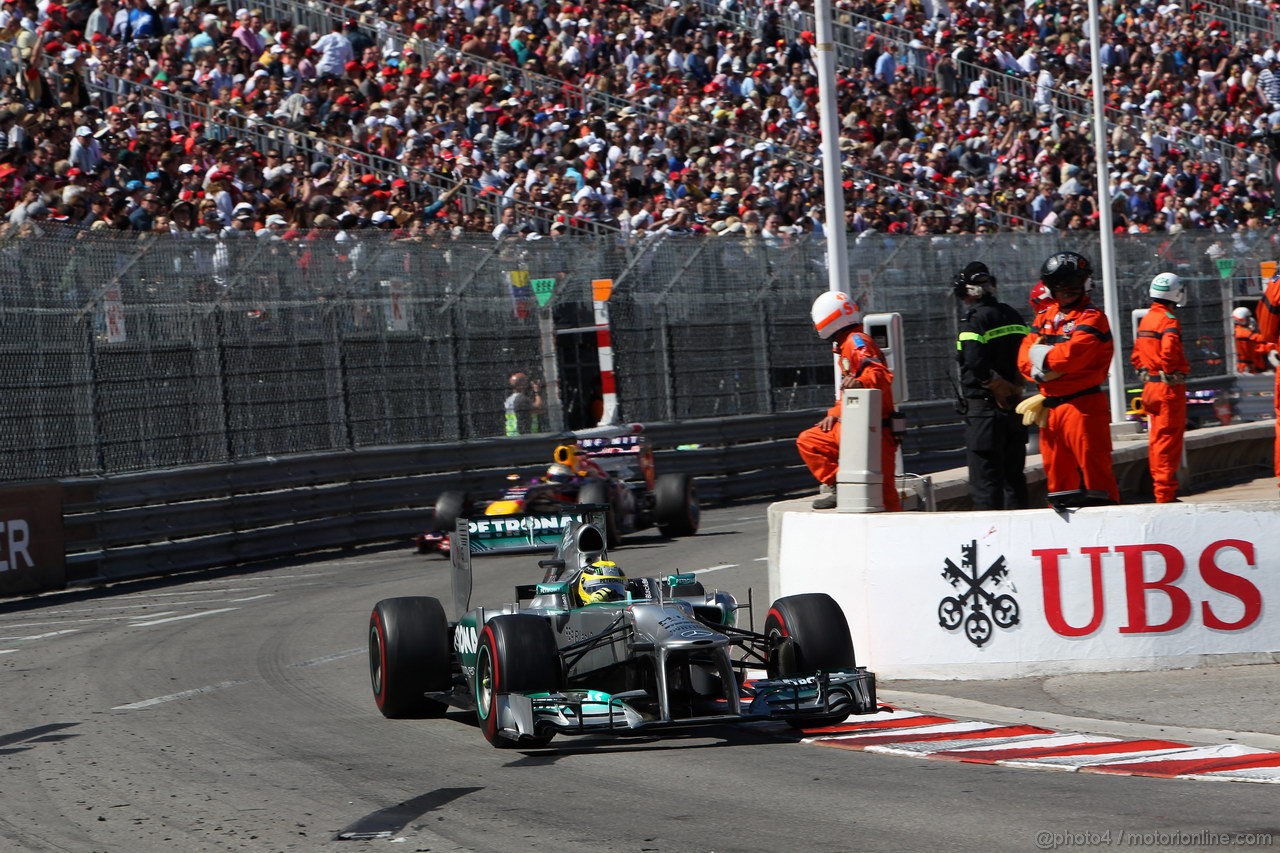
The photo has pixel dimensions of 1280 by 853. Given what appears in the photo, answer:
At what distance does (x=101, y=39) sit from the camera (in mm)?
22312

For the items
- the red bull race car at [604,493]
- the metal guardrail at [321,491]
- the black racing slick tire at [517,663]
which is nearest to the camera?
the black racing slick tire at [517,663]

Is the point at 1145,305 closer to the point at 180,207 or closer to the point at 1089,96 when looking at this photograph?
the point at 1089,96

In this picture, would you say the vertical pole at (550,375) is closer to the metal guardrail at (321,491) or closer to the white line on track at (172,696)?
the metal guardrail at (321,491)

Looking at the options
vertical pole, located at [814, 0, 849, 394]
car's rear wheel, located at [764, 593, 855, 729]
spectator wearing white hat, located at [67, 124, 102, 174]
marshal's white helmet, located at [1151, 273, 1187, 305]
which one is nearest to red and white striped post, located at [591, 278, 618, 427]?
spectator wearing white hat, located at [67, 124, 102, 174]

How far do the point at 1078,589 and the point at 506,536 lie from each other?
279 cm

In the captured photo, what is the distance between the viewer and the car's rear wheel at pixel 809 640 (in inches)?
325

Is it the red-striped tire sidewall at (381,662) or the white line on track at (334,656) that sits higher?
the red-striped tire sidewall at (381,662)

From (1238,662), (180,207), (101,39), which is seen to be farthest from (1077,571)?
(101,39)

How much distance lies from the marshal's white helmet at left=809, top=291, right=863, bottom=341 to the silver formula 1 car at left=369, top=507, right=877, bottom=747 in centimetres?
246

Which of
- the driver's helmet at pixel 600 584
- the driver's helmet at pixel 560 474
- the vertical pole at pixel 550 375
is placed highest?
the vertical pole at pixel 550 375

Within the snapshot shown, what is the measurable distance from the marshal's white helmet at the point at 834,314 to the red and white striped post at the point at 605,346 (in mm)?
9954

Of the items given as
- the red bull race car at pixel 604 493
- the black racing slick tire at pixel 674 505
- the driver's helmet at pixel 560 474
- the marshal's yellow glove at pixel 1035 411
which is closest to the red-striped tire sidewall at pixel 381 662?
the marshal's yellow glove at pixel 1035 411

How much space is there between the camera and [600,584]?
343 inches

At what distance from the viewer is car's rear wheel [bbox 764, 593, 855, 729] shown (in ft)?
27.1
